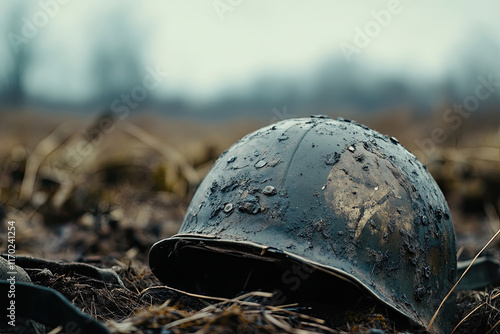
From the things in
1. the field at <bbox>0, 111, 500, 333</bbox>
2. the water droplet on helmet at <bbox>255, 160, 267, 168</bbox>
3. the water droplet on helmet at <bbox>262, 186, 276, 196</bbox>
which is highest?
the water droplet on helmet at <bbox>255, 160, 267, 168</bbox>

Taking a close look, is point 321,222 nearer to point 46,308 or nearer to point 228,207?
Result: point 228,207

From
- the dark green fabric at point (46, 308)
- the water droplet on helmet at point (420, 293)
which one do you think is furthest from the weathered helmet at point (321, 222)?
the dark green fabric at point (46, 308)

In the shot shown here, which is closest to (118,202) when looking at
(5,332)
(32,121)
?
(5,332)

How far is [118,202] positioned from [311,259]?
7.14 metres

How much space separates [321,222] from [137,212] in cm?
658

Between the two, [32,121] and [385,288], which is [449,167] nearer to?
[385,288]

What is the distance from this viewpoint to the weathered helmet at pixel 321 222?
2.35 metres

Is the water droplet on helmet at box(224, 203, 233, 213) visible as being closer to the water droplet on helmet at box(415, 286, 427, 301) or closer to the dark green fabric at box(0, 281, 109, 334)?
the dark green fabric at box(0, 281, 109, 334)

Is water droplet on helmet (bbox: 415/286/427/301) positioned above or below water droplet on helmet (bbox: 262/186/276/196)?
below

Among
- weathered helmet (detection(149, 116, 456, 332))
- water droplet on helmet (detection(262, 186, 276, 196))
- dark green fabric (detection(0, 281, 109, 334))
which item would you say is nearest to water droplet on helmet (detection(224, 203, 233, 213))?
weathered helmet (detection(149, 116, 456, 332))

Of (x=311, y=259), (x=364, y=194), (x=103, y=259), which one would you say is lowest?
(x=103, y=259)

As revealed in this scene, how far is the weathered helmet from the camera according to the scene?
7.70 feet

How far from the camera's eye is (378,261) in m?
2.38

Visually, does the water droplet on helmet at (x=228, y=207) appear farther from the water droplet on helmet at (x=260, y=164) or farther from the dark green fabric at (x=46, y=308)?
the dark green fabric at (x=46, y=308)
